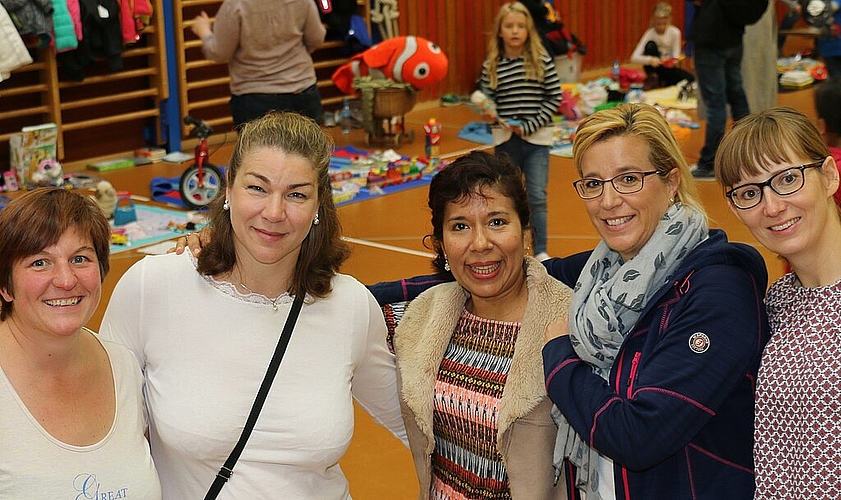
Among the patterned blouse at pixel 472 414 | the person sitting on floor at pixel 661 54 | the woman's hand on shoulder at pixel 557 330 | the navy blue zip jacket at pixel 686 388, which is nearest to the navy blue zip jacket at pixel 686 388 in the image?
the navy blue zip jacket at pixel 686 388

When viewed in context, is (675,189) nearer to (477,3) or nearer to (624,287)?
(624,287)

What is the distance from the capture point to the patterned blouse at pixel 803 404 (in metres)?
2.12

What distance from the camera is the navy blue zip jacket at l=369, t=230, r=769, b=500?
2.22m

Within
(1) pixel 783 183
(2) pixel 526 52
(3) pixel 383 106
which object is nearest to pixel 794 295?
(1) pixel 783 183

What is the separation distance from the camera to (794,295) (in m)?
2.31

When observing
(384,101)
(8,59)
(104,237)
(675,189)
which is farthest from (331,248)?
(384,101)

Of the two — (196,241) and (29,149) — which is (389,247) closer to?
(29,149)

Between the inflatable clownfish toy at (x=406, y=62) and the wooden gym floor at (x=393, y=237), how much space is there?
640 millimetres

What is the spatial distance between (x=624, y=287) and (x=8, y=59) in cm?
692

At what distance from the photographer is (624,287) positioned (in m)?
2.43

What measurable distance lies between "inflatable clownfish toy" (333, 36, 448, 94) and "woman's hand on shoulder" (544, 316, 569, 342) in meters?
8.08

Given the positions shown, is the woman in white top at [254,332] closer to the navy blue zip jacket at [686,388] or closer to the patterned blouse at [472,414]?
the patterned blouse at [472,414]

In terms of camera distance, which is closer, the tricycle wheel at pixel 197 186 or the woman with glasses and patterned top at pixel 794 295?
the woman with glasses and patterned top at pixel 794 295

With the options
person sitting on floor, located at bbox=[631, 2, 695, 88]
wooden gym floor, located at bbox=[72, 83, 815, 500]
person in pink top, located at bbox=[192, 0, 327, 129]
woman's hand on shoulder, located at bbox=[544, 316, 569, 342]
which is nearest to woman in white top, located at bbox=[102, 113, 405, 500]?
woman's hand on shoulder, located at bbox=[544, 316, 569, 342]
